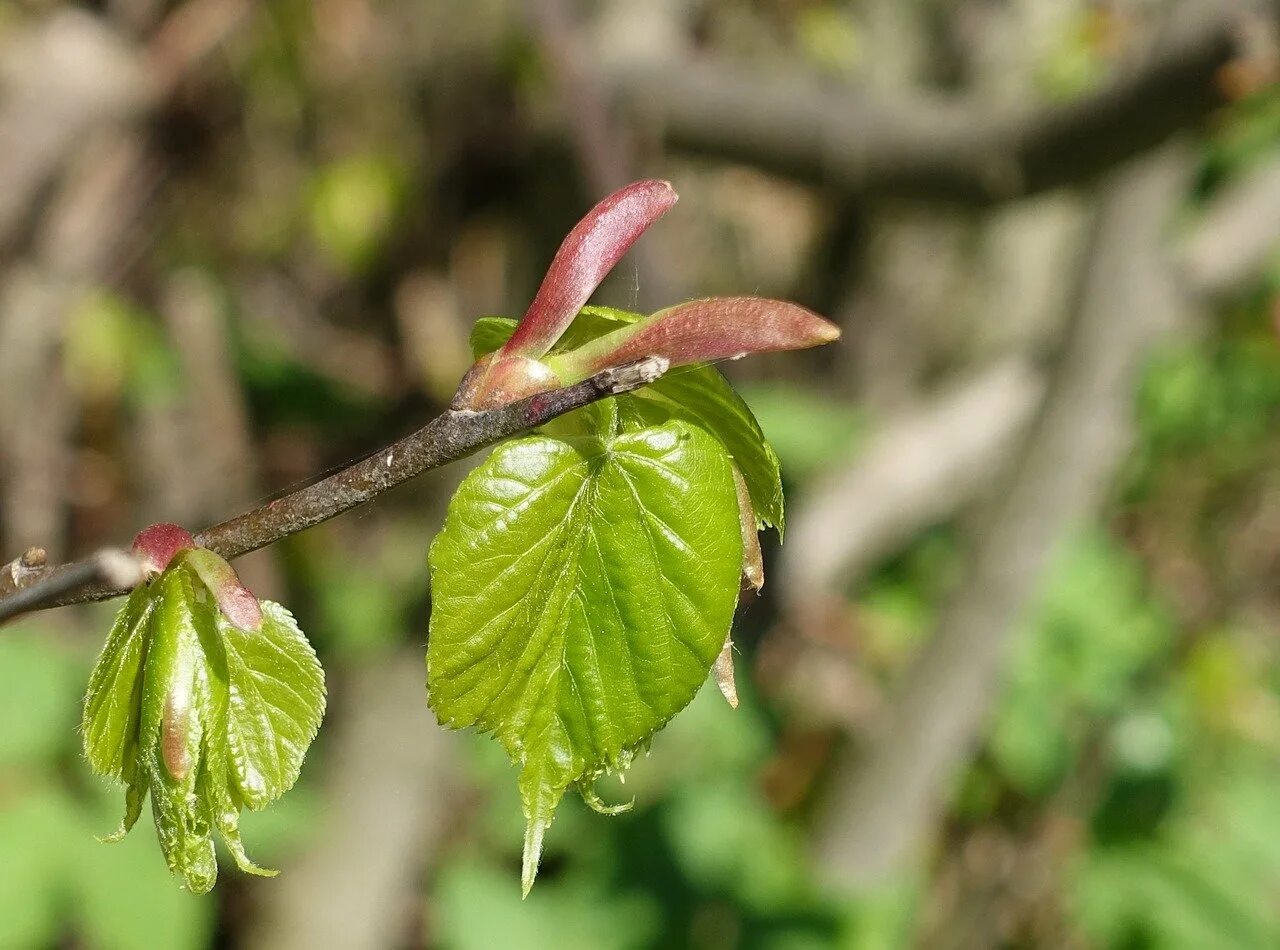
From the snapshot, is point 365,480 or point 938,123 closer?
point 365,480

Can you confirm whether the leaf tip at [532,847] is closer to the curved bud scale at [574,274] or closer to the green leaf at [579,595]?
the green leaf at [579,595]

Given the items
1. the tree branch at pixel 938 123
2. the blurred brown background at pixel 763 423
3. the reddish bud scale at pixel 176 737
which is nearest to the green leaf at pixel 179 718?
the reddish bud scale at pixel 176 737

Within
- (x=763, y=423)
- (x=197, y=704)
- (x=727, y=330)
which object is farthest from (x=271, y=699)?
(x=763, y=423)

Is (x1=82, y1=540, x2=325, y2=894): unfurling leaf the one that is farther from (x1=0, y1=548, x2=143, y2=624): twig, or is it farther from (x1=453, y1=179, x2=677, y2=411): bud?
(x1=453, y1=179, x2=677, y2=411): bud

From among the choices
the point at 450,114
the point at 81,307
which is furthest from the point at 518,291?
the point at 81,307

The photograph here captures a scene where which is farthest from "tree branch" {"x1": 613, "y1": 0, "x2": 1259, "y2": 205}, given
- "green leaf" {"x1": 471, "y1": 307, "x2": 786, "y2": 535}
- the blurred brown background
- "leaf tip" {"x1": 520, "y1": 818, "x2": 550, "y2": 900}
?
"leaf tip" {"x1": 520, "y1": 818, "x2": 550, "y2": 900}

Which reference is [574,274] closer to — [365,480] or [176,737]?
[365,480]
